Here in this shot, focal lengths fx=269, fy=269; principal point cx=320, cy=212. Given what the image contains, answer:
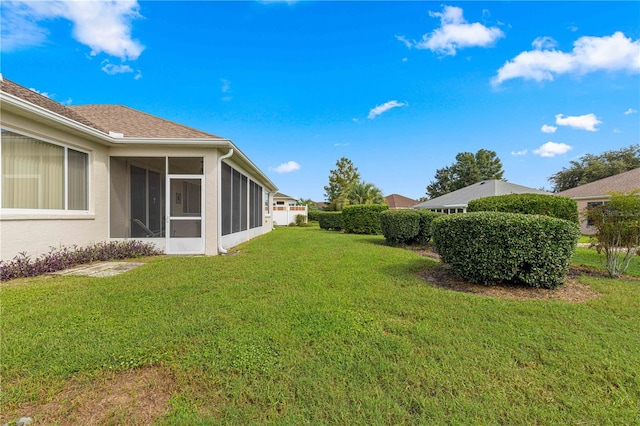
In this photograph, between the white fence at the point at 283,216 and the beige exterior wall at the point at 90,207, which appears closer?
the beige exterior wall at the point at 90,207

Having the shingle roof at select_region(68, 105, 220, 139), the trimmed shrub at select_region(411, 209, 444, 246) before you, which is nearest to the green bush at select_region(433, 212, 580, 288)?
the trimmed shrub at select_region(411, 209, 444, 246)

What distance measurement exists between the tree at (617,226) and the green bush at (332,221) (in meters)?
14.4

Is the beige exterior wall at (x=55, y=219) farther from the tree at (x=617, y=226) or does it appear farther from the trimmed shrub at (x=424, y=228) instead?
the tree at (x=617, y=226)

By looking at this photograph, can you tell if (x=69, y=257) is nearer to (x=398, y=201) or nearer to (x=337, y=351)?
(x=337, y=351)

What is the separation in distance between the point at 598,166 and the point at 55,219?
1716 inches

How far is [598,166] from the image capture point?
29438 millimetres

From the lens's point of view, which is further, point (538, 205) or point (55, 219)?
point (538, 205)

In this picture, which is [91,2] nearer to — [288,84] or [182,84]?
[182,84]

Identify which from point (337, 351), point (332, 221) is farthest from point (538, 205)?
point (332, 221)

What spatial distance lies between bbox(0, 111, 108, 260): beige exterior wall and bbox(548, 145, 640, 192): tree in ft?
138

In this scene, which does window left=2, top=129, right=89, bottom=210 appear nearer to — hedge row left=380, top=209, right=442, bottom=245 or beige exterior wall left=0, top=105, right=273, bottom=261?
beige exterior wall left=0, top=105, right=273, bottom=261

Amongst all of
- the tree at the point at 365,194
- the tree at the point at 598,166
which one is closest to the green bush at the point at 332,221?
the tree at the point at 365,194

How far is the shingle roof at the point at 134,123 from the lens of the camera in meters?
7.96

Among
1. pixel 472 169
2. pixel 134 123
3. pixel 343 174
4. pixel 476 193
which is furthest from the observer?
pixel 472 169
